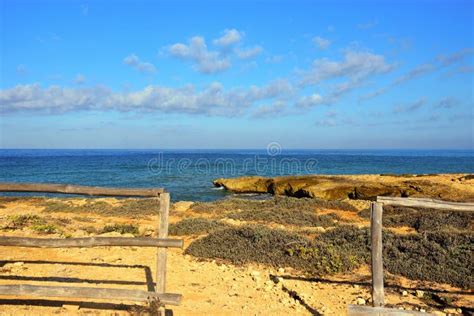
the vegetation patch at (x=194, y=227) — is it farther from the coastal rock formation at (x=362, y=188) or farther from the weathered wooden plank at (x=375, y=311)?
the coastal rock formation at (x=362, y=188)

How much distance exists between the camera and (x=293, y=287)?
848 centimetres

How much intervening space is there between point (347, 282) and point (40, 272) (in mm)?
7296

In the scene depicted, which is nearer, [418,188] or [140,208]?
[140,208]

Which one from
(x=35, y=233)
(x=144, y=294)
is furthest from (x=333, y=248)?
(x=35, y=233)

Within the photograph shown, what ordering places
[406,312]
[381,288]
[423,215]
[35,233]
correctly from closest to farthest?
[406,312] < [381,288] < [35,233] < [423,215]

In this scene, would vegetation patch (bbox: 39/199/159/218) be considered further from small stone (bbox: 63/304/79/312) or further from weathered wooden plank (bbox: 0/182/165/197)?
weathered wooden plank (bbox: 0/182/165/197)

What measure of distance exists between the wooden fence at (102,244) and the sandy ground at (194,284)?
22.1 inches

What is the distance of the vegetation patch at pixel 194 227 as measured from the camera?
13.9 meters

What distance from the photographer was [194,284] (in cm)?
860

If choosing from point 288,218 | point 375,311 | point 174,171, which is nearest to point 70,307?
point 375,311

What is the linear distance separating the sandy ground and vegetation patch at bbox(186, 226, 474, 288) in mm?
397

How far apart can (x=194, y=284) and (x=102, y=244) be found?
284 cm

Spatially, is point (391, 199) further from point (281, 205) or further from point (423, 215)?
point (281, 205)

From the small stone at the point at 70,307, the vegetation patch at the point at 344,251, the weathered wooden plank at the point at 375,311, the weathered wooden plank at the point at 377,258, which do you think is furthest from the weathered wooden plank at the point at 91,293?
the vegetation patch at the point at 344,251
